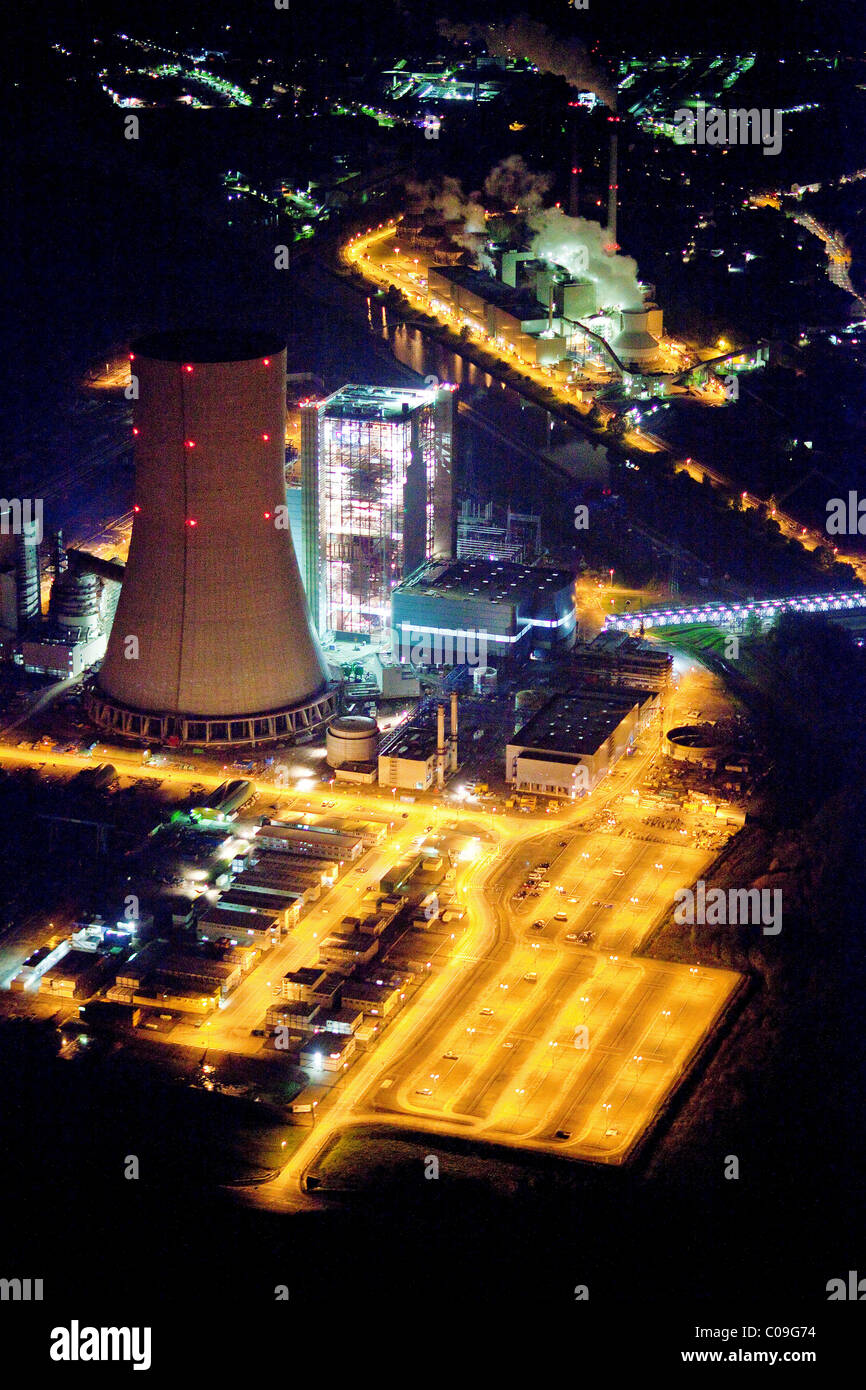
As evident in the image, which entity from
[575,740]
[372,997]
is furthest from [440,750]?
[372,997]

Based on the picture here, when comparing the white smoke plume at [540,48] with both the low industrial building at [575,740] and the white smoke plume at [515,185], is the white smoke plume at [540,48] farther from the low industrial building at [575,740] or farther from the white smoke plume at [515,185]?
the low industrial building at [575,740]

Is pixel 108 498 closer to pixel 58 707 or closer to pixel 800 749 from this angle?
pixel 58 707

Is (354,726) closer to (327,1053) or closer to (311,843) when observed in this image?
(311,843)

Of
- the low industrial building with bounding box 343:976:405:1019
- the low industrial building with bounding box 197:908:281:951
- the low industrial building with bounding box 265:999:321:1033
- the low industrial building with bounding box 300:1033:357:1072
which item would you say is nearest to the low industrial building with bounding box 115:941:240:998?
the low industrial building with bounding box 197:908:281:951

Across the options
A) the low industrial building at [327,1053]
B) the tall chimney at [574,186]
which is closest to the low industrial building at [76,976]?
the low industrial building at [327,1053]

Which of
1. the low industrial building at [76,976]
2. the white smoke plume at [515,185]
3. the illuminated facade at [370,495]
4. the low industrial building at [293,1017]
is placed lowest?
the low industrial building at [293,1017]

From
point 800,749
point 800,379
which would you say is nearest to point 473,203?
point 800,379
